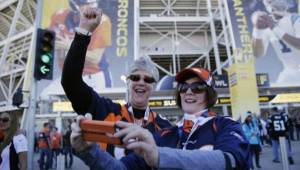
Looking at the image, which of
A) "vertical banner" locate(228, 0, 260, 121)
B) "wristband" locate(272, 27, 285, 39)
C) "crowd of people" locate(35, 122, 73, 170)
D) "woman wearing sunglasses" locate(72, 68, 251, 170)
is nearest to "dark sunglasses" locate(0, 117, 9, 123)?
"woman wearing sunglasses" locate(72, 68, 251, 170)

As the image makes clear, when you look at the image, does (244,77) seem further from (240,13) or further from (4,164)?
(4,164)

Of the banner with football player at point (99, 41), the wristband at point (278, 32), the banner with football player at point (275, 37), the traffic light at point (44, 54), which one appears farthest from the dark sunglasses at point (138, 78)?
the wristband at point (278, 32)

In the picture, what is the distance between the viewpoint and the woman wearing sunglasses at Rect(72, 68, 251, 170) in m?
0.98

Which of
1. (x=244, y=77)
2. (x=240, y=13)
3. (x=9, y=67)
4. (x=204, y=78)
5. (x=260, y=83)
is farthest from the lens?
(x=9, y=67)

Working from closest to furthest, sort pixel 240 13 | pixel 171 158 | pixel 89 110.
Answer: pixel 171 158 → pixel 89 110 → pixel 240 13

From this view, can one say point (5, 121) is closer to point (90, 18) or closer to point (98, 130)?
point (90, 18)

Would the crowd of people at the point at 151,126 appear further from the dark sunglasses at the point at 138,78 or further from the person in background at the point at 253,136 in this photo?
the person in background at the point at 253,136

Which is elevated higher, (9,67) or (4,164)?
(9,67)

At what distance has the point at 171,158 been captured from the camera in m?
1.01

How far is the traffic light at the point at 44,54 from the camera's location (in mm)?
6477

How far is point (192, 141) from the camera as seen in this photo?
1.36 metres

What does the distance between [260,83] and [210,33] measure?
861cm

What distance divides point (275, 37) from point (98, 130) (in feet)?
75.2

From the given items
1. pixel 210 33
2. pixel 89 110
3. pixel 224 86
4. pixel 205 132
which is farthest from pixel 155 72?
pixel 210 33
